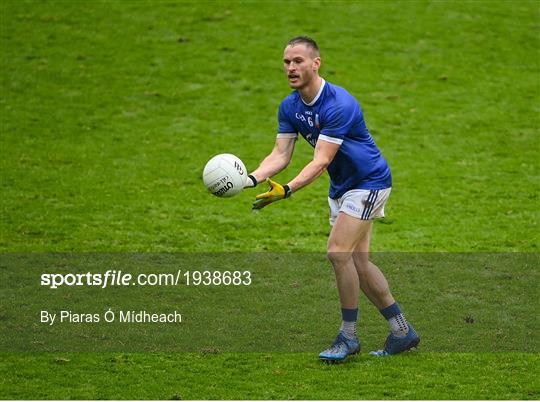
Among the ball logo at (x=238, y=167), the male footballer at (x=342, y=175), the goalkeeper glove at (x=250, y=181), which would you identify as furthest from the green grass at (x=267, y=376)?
the ball logo at (x=238, y=167)

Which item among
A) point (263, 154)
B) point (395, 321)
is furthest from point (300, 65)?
point (263, 154)

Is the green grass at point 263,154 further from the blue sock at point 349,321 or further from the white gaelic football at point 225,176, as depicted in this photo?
the white gaelic football at point 225,176

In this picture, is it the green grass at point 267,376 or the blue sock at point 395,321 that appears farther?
the blue sock at point 395,321

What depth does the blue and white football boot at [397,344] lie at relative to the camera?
8906 millimetres

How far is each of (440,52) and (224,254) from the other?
9253mm

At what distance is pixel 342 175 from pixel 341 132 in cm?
50

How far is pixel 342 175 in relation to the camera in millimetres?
8688

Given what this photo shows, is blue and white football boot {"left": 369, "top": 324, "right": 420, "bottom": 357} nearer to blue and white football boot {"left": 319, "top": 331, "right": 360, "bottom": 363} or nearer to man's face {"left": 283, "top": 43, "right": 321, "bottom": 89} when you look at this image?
blue and white football boot {"left": 319, "top": 331, "right": 360, "bottom": 363}

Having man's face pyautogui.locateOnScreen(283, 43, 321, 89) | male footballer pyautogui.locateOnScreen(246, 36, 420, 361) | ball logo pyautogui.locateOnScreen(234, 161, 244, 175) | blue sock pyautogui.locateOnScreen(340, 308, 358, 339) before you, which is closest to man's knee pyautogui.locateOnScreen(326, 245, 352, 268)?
male footballer pyautogui.locateOnScreen(246, 36, 420, 361)

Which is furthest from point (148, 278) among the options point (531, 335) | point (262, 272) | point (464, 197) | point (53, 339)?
point (464, 197)

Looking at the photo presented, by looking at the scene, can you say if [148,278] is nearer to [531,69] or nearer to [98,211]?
[98,211]

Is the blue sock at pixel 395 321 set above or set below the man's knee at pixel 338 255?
below

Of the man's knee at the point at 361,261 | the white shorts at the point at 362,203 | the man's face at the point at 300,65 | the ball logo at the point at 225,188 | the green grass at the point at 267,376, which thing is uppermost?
the man's face at the point at 300,65

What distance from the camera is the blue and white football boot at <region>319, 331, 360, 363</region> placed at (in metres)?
8.68
